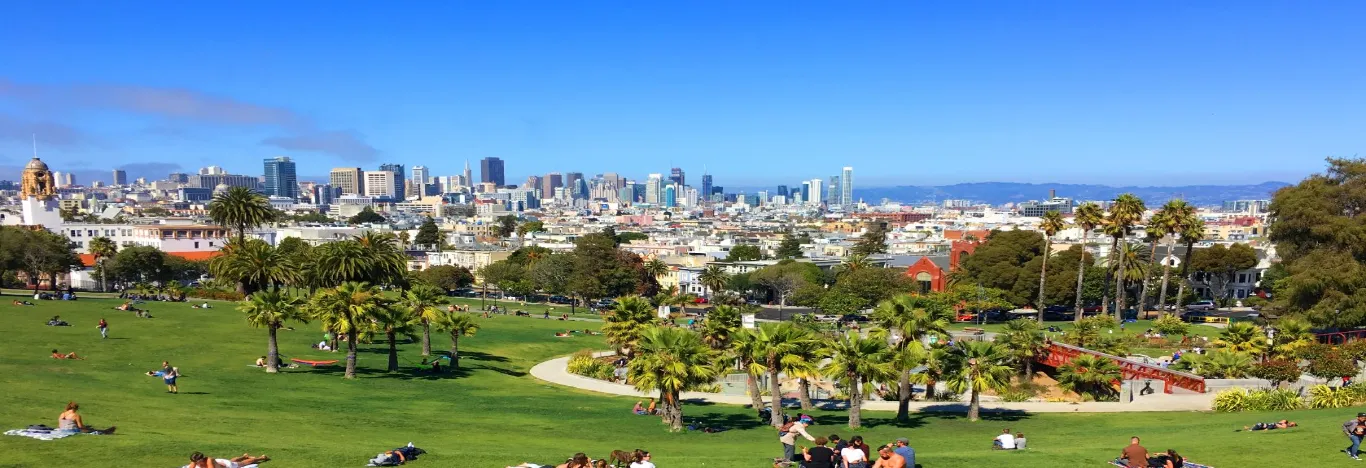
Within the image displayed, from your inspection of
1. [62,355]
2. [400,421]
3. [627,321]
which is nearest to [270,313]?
[62,355]

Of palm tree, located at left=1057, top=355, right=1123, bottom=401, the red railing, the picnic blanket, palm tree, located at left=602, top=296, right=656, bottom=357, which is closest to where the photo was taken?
the picnic blanket

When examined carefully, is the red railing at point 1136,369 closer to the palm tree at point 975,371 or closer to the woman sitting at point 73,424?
the palm tree at point 975,371

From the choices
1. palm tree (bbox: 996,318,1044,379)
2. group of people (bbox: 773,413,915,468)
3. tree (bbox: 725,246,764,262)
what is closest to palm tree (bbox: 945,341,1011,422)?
group of people (bbox: 773,413,915,468)

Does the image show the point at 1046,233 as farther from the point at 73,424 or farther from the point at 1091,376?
the point at 73,424

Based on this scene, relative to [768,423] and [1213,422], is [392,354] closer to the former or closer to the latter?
[768,423]

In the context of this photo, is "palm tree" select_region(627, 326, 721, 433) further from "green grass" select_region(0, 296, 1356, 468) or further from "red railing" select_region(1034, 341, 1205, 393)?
"red railing" select_region(1034, 341, 1205, 393)
